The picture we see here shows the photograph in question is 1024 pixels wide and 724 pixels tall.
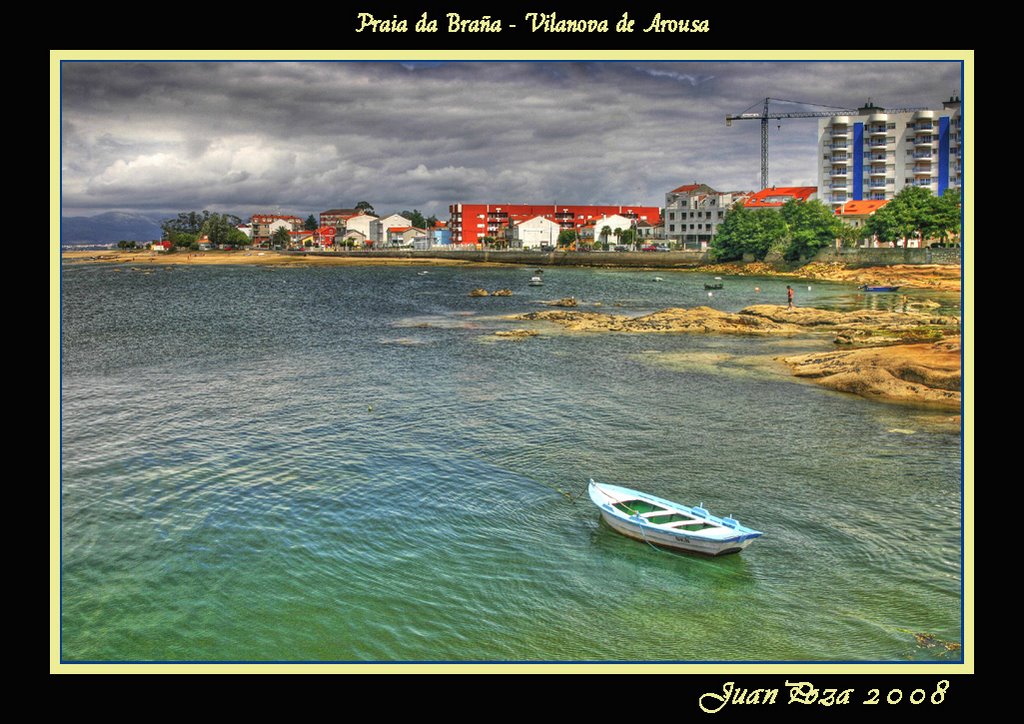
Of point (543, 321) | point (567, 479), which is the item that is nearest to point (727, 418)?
point (567, 479)

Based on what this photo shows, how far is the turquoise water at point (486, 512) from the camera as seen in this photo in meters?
18.3

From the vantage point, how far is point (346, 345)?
199ft

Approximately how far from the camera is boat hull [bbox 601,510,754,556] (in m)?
21.3

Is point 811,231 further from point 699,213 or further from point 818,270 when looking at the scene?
point 699,213

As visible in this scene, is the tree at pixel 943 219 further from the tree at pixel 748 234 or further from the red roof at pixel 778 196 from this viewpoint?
the red roof at pixel 778 196

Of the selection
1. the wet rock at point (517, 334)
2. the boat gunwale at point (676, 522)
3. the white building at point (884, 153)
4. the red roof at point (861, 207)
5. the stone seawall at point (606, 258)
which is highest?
the white building at point (884, 153)

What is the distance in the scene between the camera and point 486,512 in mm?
24969

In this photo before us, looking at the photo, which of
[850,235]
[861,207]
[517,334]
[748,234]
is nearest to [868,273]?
[850,235]

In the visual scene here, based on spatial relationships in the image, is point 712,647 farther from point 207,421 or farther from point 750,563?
point 207,421

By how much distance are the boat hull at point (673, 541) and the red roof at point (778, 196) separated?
157764mm

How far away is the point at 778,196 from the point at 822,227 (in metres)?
40.7

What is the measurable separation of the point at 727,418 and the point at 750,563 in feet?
48.1

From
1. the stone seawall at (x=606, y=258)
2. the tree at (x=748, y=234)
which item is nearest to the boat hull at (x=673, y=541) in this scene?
the tree at (x=748, y=234)

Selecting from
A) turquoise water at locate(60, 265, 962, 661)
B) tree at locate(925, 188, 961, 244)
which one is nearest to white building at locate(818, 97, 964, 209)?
tree at locate(925, 188, 961, 244)
